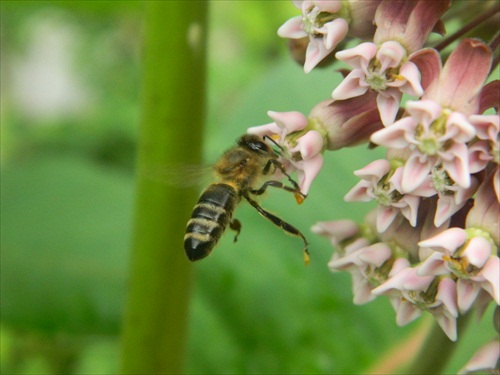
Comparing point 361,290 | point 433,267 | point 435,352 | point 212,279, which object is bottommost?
point 212,279

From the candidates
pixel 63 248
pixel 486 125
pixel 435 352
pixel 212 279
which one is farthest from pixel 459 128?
pixel 63 248

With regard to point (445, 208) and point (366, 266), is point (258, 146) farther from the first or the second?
point (445, 208)

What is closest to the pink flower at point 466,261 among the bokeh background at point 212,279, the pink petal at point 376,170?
the pink petal at point 376,170

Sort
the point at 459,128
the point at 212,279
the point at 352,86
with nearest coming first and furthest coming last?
the point at 459,128 → the point at 352,86 → the point at 212,279

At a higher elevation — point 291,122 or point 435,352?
point 291,122

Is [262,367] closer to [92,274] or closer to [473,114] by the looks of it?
[92,274]

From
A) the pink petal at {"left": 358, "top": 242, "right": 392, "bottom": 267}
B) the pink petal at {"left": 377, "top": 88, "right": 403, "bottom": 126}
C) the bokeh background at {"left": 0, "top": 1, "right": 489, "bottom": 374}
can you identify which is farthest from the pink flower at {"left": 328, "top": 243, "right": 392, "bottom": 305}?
the bokeh background at {"left": 0, "top": 1, "right": 489, "bottom": 374}
